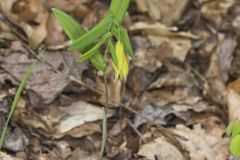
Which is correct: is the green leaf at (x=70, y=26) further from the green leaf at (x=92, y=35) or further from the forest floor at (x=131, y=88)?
the forest floor at (x=131, y=88)

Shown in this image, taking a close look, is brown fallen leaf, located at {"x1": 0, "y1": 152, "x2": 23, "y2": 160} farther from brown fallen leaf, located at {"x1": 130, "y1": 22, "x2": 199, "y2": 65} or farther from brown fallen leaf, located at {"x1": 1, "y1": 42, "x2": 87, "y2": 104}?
brown fallen leaf, located at {"x1": 130, "y1": 22, "x2": 199, "y2": 65}

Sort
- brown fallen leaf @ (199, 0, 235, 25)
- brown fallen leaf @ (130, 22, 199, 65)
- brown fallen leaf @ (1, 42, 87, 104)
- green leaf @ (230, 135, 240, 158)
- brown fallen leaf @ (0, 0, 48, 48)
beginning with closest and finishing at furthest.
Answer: green leaf @ (230, 135, 240, 158)
brown fallen leaf @ (1, 42, 87, 104)
brown fallen leaf @ (0, 0, 48, 48)
brown fallen leaf @ (130, 22, 199, 65)
brown fallen leaf @ (199, 0, 235, 25)

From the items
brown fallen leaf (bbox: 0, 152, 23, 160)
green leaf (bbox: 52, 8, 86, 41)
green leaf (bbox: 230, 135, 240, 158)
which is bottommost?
brown fallen leaf (bbox: 0, 152, 23, 160)

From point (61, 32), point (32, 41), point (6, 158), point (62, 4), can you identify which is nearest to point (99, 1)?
point (62, 4)

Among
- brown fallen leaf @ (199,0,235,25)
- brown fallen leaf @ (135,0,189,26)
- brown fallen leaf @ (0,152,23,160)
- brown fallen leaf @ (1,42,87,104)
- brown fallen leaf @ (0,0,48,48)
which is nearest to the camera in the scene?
brown fallen leaf @ (0,152,23,160)

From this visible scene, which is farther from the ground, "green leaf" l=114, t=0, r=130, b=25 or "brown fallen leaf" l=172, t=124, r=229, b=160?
"green leaf" l=114, t=0, r=130, b=25

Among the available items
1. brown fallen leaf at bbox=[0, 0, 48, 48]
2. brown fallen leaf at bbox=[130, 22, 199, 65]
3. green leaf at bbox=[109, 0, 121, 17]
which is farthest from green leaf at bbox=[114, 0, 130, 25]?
brown fallen leaf at bbox=[130, 22, 199, 65]
